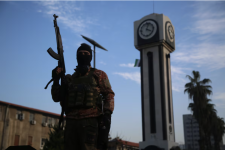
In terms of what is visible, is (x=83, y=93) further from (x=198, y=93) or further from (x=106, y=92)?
(x=198, y=93)

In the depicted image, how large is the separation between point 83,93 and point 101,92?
1.51 feet

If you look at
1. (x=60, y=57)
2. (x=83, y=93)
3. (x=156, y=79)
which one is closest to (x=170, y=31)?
(x=156, y=79)

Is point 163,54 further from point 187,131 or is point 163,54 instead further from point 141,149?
point 187,131

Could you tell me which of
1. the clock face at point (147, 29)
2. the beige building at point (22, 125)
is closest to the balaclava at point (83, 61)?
the beige building at point (22, 125)

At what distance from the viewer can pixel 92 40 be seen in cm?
1912

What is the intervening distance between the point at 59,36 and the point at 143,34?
39.2 m

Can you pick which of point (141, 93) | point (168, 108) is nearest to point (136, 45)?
point (141, 93)

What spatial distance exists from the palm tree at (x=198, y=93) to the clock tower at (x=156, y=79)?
3.75 metres

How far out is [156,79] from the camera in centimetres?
4150

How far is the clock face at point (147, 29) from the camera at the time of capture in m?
42.8

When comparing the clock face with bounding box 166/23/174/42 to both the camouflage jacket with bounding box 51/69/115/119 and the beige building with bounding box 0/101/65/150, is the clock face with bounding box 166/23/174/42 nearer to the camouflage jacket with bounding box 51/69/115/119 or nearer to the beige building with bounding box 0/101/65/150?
the beige building with bounding box 0/101/65/150

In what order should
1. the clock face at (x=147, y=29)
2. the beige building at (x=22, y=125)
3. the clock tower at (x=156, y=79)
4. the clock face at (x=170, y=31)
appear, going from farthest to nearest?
the clock face at (x=170, y=31) → the clock face at (x=147, y=29) → the clock tower at (x=156, y=79) → the beige building at (x=22, y=125)

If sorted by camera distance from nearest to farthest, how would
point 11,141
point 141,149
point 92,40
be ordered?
1. point 92,40
2. point 11,141
3. point 141,149

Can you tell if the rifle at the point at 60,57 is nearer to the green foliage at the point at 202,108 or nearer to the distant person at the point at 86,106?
the distant person at the point at 86,106
